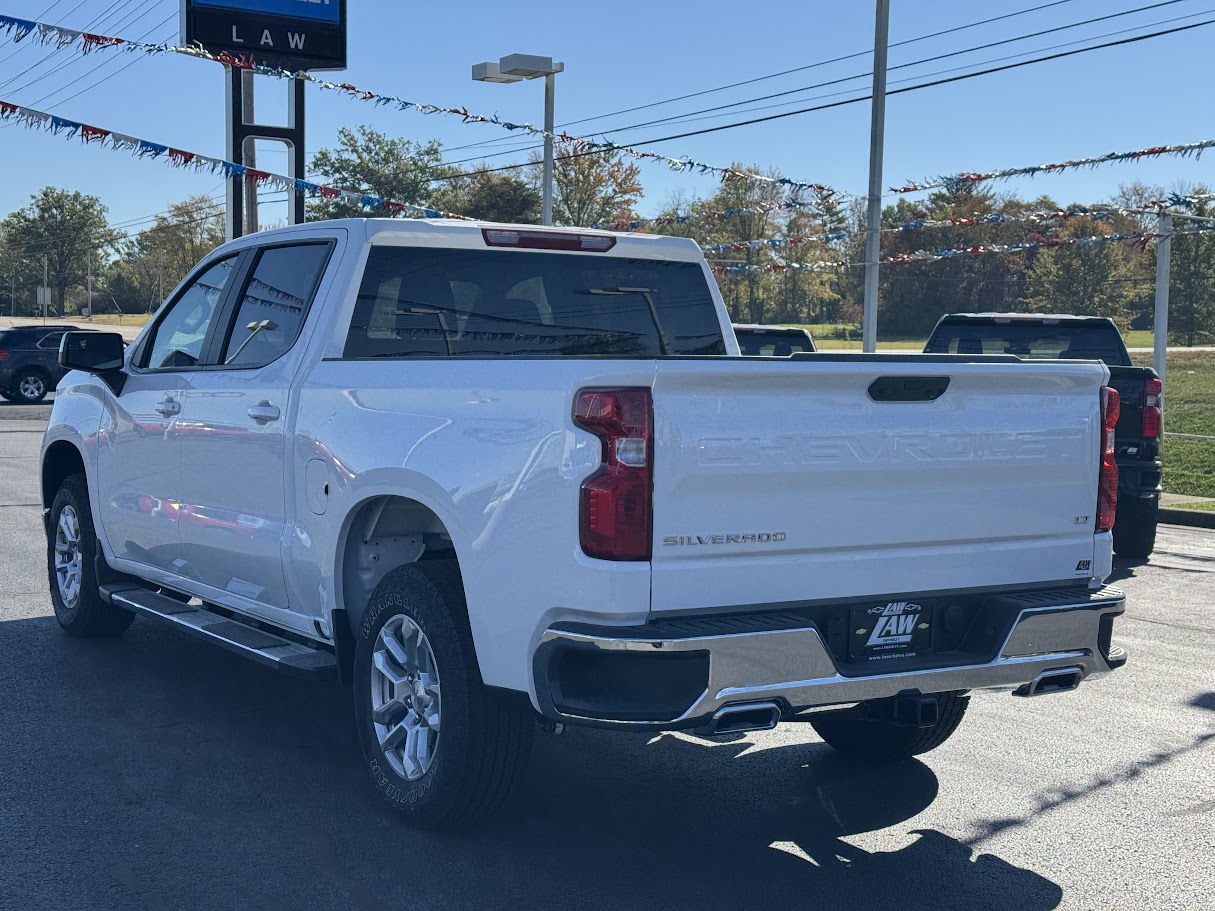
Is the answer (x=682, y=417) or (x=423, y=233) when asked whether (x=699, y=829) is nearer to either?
(x=682, y=417)

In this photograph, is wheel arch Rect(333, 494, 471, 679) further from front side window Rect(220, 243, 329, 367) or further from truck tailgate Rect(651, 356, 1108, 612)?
truck tailgate Rect(651, 356, 1108, 612)

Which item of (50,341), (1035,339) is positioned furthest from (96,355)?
(50,341)

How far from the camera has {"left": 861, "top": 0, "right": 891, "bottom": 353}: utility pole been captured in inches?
631

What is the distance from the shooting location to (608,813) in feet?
16.1

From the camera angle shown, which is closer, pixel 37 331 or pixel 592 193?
pixel 37 331

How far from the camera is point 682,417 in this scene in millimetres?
3914

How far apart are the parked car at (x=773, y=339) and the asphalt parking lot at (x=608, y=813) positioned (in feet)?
29.3

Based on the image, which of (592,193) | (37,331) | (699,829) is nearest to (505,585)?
(699,829)

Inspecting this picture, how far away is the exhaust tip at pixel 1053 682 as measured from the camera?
453 centimetres

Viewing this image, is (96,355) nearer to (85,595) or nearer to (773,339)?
(85,595)

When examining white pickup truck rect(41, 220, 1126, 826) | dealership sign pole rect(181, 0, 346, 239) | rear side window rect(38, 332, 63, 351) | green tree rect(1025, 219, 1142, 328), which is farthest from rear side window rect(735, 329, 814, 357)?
green tree rect(1025, 219, 1142, 328)

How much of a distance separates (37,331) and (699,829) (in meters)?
30.8

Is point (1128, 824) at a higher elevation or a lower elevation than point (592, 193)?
lower

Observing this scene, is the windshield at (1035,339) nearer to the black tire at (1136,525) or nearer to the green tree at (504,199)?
the black tire at (1136,525)
